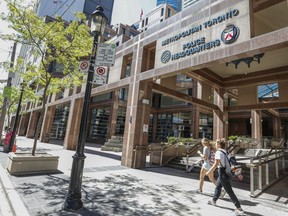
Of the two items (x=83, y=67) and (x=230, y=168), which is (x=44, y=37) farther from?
(x=230, y=168)

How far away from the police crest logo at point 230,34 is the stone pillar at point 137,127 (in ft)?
16.9

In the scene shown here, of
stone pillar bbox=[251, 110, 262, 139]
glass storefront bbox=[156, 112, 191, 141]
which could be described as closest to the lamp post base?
stone pillar bbox=[251, 110, 262, 139]

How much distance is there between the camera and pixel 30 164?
7.73 m

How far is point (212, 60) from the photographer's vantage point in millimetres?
7602

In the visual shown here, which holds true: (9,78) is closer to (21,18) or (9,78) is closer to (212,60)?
(21,18)

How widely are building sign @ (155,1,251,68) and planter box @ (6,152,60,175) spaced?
7.05m

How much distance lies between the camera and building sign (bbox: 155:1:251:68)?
709 cm

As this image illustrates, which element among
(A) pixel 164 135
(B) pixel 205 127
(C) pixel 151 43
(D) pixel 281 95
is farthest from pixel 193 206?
(A) pixel 164 135

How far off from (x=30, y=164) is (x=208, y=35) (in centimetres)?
918

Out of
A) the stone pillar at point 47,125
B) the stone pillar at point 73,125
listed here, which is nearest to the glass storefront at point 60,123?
the stone pillar at point 47,125

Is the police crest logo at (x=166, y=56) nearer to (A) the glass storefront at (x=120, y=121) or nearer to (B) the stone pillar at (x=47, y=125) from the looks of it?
(B) the stone pillar at (x=47, y=125)

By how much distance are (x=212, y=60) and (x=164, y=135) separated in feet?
95.4

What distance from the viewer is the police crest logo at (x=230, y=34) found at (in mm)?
7094

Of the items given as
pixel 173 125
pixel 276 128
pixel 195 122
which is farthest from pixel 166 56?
pixel 276 128
